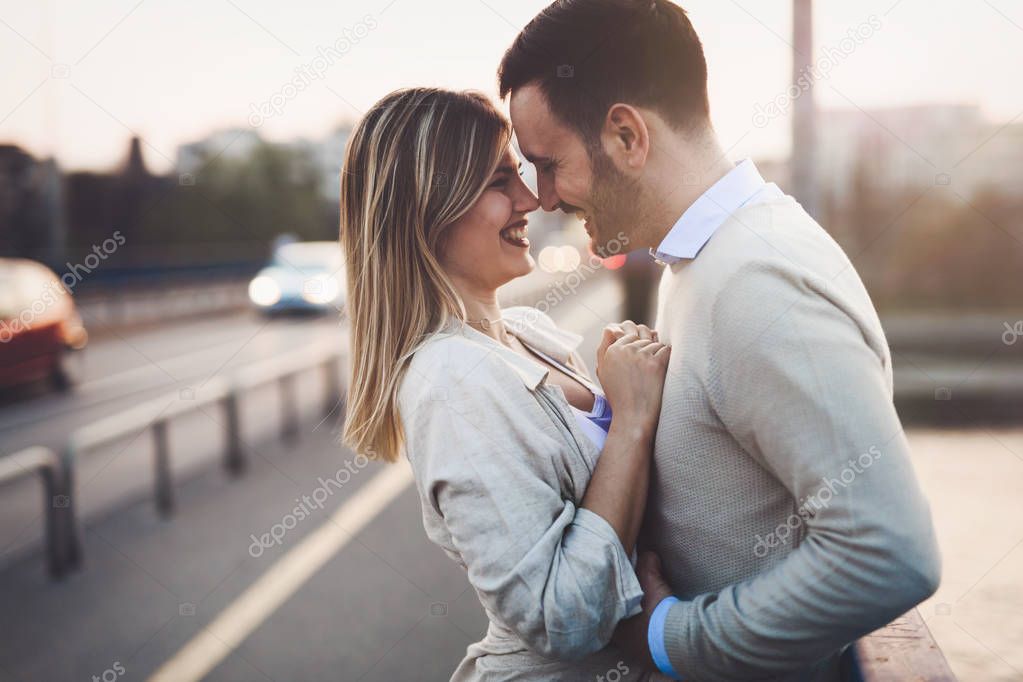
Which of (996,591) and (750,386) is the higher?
(750,386)

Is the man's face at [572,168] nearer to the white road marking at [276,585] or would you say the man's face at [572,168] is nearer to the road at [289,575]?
the road at [289,575]

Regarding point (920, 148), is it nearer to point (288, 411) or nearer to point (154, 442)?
point (288, 411)

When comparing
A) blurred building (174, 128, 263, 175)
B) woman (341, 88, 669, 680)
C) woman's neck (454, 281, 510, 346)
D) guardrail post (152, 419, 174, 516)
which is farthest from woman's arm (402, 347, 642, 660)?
blurred building (174, 128, 263, 175)

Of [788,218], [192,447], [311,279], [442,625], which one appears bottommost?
[311,279]

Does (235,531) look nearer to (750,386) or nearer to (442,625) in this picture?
(442,625)

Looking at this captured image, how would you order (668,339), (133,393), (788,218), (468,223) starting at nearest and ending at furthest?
1. (788,218)
2. (668,339)
3. (468,223)
4. (133,393)

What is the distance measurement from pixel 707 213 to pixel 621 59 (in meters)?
0.41

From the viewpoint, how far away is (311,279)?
75.1 feet

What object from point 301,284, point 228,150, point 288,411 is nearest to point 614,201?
point 288,411

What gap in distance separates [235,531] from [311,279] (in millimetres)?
16864

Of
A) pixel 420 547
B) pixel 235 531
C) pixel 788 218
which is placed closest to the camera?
pixel 788 218

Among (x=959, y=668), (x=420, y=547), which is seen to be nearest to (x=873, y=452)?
(x=959, y=668)

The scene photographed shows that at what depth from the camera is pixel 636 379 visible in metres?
1.98

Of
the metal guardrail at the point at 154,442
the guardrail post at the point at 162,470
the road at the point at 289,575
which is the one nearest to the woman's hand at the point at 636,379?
the road at the point at 289,575
